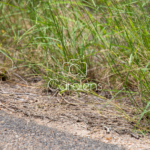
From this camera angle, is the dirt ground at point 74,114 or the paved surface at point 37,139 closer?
the paved surface at point 37,139

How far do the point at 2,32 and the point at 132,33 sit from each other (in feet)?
5.54

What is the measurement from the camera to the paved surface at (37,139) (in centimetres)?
107

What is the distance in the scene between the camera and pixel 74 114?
55.7 inches

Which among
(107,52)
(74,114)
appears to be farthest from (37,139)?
(107,52)

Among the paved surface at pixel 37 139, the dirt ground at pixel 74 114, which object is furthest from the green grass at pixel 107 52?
the paved surface at pixel 37 139

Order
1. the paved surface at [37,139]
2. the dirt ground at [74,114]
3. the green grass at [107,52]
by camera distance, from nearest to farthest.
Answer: the paved surface at [37,139] → the dirt ground at [74,114] → the green grass at [107,52]

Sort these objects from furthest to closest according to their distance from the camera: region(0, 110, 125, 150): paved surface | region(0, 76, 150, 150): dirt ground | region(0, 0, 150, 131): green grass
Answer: region(0, 0, 150, 131): green grass
region(0, 76, 150, 150): dirt ground
region(0, 110, 125, 150): paved surface

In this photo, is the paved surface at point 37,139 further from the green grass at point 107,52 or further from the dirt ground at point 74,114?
the green grass at point 107,52

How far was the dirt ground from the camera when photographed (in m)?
1.21

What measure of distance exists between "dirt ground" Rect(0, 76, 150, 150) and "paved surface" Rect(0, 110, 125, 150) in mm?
→ 58

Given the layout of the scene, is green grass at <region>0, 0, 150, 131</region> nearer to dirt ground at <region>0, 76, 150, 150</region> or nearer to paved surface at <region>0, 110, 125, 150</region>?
dirt ground at <region>0, 76, 150, 150</region>

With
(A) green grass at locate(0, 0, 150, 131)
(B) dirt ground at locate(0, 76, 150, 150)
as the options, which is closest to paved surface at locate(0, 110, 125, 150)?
(B) dirt ground at locate(0, 76, 150, 150)

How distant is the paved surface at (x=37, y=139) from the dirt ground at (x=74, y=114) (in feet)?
0.19

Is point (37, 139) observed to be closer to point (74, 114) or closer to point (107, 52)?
point (74, 114)
